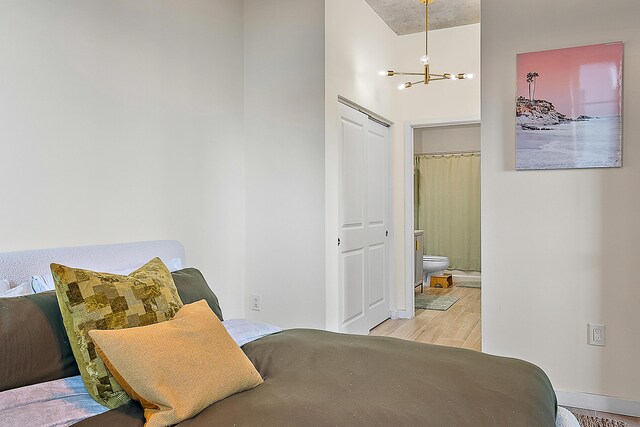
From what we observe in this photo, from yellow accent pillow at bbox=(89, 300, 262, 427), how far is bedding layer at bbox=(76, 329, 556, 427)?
43 millimetres

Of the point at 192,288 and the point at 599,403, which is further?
the point at 599,403

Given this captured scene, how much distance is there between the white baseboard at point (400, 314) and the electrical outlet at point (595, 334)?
7.56 ft

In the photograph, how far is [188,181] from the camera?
307 centimetres

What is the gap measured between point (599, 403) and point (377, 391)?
1.99m

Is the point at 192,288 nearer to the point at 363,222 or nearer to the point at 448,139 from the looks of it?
the point at 363,222

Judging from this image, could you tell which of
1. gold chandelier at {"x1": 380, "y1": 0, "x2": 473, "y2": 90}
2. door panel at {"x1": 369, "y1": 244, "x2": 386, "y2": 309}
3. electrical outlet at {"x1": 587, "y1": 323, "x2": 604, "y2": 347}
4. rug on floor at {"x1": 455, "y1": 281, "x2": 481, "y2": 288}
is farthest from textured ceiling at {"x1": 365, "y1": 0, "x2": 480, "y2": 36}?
rug on floor at {"x1": 455, "y1": 281, "x2": 481, "y2": 288}

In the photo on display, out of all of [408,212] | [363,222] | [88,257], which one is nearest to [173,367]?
[88,257]

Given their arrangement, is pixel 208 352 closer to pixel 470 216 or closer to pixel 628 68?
pixel 628 68

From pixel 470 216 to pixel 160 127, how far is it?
19.0ft

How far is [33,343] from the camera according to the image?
4.82 ft

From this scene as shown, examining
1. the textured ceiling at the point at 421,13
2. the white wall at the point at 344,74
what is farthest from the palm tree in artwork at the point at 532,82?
the textured ceiling at the point at 421,13

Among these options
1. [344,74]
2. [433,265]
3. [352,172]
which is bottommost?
[433,265]

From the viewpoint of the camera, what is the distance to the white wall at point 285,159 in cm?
345

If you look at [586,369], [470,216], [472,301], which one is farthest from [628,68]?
[470,216]
